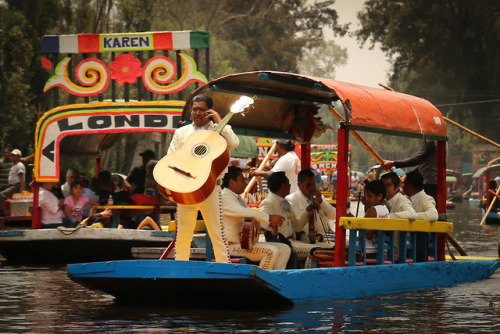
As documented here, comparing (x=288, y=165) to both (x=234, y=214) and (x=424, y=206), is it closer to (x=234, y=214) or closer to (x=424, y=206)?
(x=424, y=206)

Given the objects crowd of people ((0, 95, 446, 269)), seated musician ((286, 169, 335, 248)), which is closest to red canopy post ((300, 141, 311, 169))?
crowd of people ((0, 95, 446, 269))

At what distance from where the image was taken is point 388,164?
38.2 feet

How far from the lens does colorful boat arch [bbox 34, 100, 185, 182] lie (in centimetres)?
1500

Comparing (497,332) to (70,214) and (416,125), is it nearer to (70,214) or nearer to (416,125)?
(416,125)

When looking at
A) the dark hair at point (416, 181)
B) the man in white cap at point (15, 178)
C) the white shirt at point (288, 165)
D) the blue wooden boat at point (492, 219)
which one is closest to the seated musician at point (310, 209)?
the dark hair at point (416, 181)

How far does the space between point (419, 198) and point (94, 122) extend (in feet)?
18.7

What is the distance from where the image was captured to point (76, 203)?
616 inches

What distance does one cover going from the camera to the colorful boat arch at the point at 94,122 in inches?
591

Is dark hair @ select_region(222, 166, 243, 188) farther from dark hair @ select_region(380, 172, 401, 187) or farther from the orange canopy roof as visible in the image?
dark hair @ select_region(380, 172, 401, 187)

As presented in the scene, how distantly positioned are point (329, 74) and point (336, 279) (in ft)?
420

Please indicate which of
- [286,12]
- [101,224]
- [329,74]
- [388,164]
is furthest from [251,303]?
[329,74]

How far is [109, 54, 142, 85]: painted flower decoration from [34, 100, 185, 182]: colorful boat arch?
2.12 feet

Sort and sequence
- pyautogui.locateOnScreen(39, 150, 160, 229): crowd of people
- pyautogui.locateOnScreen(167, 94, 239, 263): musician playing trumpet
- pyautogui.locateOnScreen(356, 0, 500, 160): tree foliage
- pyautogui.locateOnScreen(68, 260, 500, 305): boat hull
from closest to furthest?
pyautogui.locateOnScreen(68, 260, 500, 305): boat hull
pyautogui.locateOnScreen(167, 94, 239, 263): musician playing trumpet
pyautogui.locateOnScreen(39, 150, 160, 229): crowd of people
pyautogui.locateOnScreen(356, 0, 500, 160): tree foliage

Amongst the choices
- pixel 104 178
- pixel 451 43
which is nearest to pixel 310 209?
pixel 104 178
